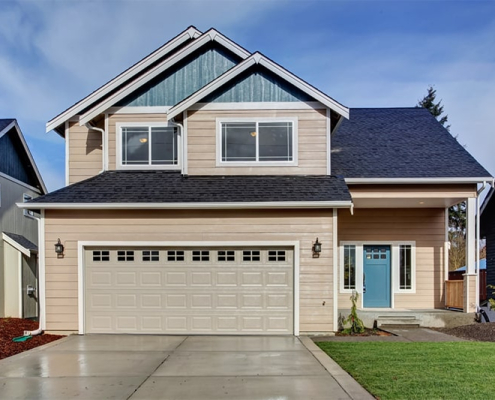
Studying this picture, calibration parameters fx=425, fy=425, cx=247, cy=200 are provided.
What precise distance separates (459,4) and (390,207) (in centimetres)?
666

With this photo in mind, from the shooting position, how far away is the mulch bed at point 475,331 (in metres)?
9.91

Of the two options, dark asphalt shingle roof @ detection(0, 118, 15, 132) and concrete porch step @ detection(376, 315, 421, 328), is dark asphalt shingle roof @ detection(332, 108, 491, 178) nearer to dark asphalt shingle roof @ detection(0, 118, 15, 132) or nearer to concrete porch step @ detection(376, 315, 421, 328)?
concrete porch step @ detection(376, 315, 421, 328)

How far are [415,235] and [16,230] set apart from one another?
1401 cm

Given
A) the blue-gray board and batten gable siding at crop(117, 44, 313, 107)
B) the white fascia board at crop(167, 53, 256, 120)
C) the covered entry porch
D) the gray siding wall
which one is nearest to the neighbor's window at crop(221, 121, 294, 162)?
the blue-gray board and batten gable siding at crop(117, 44, 313, 107)

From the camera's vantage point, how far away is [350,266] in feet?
43.5

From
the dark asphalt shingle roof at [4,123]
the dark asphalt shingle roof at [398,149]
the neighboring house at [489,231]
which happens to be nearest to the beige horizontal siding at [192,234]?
the dark asphalt shingle roof at [398,149]

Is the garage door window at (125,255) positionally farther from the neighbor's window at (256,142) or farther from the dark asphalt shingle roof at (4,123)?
the dark asphalt shingle roof at (4,123)

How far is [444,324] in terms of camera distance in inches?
454

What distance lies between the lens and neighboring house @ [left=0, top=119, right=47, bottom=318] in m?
14.0

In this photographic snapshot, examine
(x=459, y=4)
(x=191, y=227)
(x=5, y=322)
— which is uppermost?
(x=459, y=4)

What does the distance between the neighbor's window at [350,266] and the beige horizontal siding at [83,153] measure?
26.2 ft

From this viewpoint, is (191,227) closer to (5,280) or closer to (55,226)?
(55,226)

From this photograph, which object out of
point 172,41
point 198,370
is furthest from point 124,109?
point 198,370

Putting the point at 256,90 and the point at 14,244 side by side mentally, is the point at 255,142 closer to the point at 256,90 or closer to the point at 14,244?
the point at 256,90
